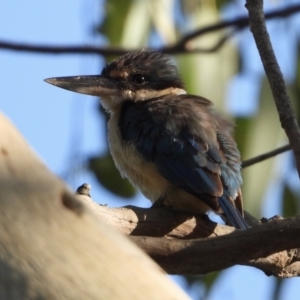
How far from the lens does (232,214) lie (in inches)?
107

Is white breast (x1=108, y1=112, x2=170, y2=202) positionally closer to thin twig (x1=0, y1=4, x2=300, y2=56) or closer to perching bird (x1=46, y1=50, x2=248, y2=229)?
perching bird (x1=46, y1=50, x2=248, y2=229)

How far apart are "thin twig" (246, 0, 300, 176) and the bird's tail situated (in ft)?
1.07

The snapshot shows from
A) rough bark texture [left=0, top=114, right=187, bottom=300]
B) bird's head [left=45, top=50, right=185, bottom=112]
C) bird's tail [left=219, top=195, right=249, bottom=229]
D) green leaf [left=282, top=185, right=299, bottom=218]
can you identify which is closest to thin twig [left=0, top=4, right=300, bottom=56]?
bird's head [left=45, top=50, right=185, bottom=112]

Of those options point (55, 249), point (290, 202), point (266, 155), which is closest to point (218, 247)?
point (55, 249)

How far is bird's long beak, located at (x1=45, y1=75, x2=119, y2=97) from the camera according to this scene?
11.2 feet

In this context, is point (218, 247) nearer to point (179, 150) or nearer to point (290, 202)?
point (179, 150)

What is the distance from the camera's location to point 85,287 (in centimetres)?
127

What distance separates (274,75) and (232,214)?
49 cm

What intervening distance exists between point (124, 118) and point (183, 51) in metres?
0.35

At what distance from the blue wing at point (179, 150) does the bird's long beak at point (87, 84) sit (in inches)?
12.4

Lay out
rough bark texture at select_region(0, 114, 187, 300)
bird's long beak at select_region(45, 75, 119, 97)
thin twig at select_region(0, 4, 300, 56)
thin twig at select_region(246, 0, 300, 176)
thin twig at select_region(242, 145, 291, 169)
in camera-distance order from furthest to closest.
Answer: bird's long beak at select_region(45, 75, 119, 97) → thin twig at select_region(242, 145, 291, 169) → thin twig at select_region(0, 4, 300, 56) → thin twig at select_region(246, 0, 300, 176) → rough bark texture at select_region(0, 114, 187, 300)

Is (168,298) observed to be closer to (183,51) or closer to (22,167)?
(22,167)

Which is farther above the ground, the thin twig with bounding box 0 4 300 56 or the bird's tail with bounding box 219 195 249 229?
the thin twig with bounding box 0 4 300 56

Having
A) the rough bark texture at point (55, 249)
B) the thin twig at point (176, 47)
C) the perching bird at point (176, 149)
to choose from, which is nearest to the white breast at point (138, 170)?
the perching bird at point (176, 149)
